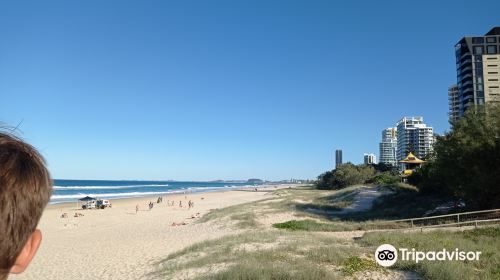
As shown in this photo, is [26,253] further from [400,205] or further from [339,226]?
[400,205]

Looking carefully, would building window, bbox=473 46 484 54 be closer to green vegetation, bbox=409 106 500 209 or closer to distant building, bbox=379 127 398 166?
distant building, bbox=379 127 398 166

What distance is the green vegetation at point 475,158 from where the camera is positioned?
19.6m

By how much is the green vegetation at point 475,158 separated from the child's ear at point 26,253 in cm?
2169

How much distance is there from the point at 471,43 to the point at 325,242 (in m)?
111

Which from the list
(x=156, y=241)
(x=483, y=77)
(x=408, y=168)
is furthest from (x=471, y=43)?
(x=156, y=241)

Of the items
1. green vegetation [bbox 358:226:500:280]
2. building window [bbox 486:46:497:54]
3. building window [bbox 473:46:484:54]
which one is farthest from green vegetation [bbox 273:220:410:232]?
A: building window [bbox 486:46:497:54]

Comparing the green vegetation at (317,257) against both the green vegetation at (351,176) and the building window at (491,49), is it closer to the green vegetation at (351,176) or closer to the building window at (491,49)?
the green vegetation at (351,176)

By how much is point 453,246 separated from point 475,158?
31.9ft

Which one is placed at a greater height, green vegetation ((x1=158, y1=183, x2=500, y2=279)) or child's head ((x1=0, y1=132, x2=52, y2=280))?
child's head ((x1=0, y1=132, x2=52, y2=280))

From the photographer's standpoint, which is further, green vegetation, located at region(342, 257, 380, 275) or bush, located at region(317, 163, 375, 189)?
bush, located at region(317, 163, 375, 189)

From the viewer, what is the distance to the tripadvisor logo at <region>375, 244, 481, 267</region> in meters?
11.2

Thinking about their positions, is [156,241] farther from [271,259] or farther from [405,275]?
[405,275]

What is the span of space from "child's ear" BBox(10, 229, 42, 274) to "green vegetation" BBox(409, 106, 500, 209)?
21.7m

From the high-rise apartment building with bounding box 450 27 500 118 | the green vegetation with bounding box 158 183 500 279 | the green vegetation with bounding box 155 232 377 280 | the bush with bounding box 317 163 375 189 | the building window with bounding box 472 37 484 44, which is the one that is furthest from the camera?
the building window with bounding box 472 37 484 44
